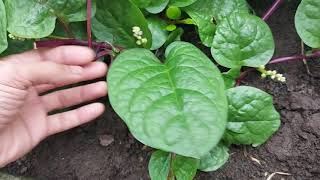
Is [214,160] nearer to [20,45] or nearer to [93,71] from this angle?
[93,71]

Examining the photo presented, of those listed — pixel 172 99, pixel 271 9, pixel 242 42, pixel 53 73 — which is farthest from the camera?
pixel 271 9

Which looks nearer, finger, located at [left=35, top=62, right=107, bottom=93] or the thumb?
the thumb

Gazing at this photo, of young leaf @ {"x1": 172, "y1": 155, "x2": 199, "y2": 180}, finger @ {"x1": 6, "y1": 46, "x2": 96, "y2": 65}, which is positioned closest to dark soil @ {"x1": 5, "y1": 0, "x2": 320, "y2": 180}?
young leaf @ {"x1": 172, "y1": 155, "x2": 199, "y2": 180}

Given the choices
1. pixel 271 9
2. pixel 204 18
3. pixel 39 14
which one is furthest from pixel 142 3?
pixel 271 9

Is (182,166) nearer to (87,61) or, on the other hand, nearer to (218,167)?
(218,167)

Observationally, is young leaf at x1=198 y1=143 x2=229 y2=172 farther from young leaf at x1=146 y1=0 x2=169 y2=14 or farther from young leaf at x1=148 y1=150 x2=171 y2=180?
young leaf at x1=146 y1=0 x2=169 y2=14

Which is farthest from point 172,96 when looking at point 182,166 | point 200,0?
point 200,0

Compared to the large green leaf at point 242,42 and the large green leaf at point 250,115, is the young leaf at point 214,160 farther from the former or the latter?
the large green leaf at point 242,42
